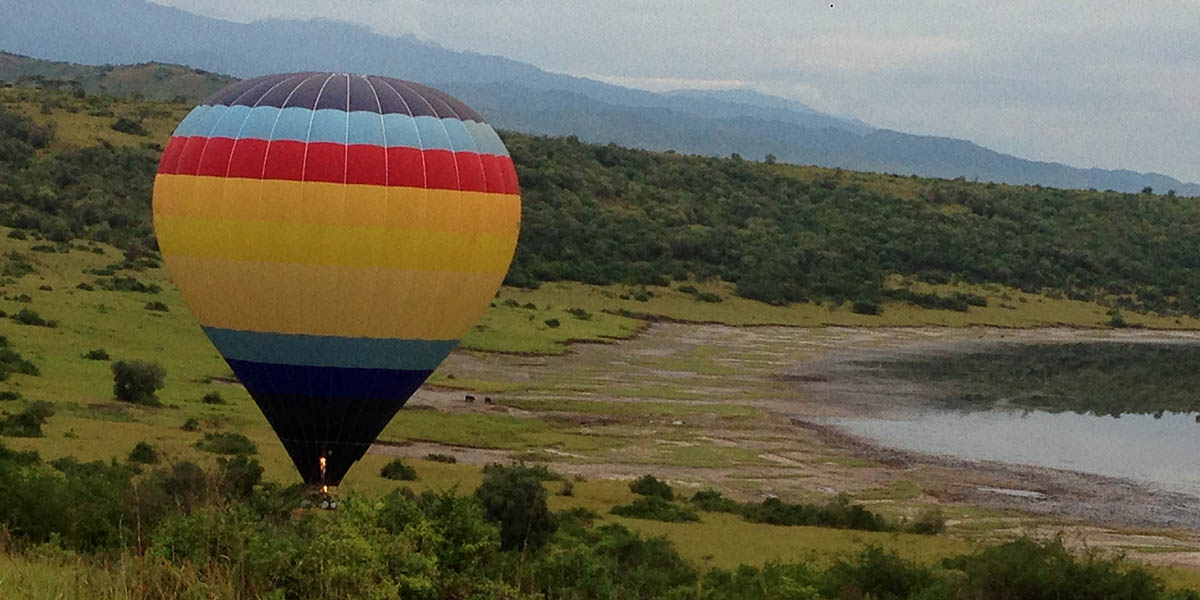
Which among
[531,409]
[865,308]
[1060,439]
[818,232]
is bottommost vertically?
[531,409]

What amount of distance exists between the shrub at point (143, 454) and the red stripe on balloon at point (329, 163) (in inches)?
246

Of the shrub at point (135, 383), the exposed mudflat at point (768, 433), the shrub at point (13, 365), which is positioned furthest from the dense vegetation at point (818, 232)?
the shrub at point (135, 383)

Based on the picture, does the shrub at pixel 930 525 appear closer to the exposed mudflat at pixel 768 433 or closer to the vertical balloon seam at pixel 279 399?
the exposed mudflat at pixel 768 433

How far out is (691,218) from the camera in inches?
3661

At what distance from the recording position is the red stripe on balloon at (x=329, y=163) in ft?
69.6

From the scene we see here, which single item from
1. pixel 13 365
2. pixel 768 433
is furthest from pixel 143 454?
pixel 768 433

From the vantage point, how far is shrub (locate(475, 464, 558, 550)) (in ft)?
72.2

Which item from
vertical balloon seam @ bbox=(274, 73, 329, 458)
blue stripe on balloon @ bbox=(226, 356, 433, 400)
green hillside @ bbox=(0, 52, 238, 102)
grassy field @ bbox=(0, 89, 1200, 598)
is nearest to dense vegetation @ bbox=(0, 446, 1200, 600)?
vertical balloon seam @ bbox=(274, 73, 329, 458)

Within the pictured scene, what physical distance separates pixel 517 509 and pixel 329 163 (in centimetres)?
548

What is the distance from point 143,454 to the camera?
2628 cm

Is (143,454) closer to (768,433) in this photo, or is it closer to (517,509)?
(517,509)

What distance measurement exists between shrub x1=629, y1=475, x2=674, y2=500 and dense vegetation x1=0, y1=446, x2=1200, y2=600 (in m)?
3.48

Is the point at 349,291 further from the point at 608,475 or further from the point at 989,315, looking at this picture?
the point at 989,315

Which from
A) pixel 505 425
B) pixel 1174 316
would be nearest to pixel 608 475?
pixel 505 425
